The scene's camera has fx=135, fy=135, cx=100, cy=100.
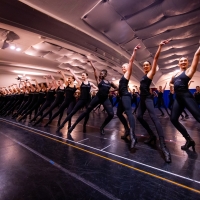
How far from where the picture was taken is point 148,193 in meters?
1.17

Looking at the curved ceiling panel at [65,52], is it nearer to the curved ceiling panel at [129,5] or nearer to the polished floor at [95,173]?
the curved ceiling panel at [129,5]

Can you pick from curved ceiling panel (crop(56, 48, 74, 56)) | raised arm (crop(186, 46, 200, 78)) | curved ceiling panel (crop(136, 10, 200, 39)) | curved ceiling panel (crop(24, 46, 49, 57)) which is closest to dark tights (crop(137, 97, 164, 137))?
raised arm (crop(186, 46, 200, 78))

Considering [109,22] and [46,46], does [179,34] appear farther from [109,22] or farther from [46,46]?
[46,46]

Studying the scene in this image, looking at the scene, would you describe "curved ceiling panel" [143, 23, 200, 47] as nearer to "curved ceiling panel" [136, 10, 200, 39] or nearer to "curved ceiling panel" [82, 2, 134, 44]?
"curved ceiling panel" [136, 10, 200, 39]

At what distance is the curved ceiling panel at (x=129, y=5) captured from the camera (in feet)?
12.9

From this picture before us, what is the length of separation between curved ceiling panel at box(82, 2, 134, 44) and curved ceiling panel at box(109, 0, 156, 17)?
0.59ft

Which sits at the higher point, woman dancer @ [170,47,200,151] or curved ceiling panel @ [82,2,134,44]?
curved ceiling panel @ [82,2,134,44]

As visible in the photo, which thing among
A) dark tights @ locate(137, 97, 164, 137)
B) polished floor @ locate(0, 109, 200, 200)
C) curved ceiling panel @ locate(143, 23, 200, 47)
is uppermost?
curved ceiling panel @ locate(143, 23, 200, 47)

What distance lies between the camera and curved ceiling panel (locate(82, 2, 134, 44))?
14.0 ft

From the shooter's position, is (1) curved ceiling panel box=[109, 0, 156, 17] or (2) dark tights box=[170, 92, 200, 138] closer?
Answer: (2) dark tights box=[170, 92, 200, 138]

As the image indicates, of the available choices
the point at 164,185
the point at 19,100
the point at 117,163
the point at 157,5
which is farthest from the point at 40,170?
the point at 19,100

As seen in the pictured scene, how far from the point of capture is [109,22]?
4.94m

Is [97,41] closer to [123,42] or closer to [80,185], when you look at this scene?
[123,42]

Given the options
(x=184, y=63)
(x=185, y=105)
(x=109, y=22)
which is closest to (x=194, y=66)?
(x=184, y=63)
